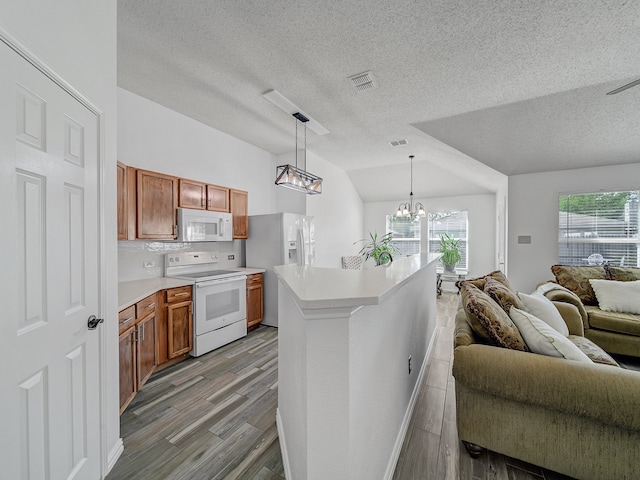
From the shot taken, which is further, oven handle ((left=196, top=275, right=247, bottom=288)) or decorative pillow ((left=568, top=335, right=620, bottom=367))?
oven handle ((left=196, top=275, right=247, bottom=288))

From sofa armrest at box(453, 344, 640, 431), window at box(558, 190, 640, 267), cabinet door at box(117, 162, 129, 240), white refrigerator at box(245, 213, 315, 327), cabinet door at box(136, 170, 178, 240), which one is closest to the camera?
sofa armrest at box(453, 344, 640, 431)

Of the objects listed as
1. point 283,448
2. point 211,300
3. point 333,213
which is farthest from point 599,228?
point 211,300

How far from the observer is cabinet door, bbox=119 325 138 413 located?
192 centimetres

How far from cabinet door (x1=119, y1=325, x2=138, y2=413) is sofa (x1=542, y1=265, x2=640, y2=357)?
3822mm

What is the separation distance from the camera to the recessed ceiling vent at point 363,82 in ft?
7.95

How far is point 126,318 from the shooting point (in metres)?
1.98

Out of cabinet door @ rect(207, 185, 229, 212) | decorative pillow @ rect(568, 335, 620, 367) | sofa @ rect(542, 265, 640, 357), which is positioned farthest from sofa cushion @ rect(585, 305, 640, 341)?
cabinet door @ rect(207, 185, 229, 212)

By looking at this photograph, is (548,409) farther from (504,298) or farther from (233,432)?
(233,432)

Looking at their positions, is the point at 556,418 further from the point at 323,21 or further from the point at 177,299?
the point at 177,299

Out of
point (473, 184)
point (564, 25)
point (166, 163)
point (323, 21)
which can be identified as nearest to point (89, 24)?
point (323, 21)

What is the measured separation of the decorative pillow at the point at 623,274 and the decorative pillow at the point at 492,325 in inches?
110

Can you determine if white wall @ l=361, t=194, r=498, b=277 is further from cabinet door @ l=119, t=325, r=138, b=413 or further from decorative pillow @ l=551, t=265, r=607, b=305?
cabinet door @ l=119, t=325, r=138, b=413

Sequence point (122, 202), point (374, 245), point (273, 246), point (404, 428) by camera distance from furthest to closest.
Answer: point (374, 245), point (273, 246), point (122, 202), point (404, 428)

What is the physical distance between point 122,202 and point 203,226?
1.05 metres
